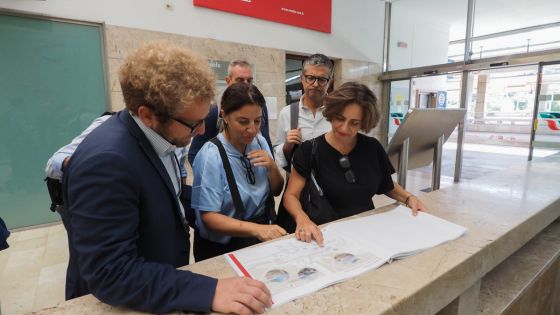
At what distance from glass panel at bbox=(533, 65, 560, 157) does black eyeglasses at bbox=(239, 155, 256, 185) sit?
5.44m

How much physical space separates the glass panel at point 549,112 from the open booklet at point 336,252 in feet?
16.6

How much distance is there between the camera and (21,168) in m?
3.40

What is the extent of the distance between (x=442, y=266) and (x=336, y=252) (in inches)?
11.7

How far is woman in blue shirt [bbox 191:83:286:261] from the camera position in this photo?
3.91 ft

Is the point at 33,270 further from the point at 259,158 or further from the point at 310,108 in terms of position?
the point at 310,108

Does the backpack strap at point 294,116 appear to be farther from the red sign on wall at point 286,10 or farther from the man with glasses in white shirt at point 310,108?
the red sign on wall at point 286,10

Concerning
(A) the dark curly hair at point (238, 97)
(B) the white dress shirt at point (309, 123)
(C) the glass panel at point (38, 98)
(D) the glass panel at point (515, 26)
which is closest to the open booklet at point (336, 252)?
(A) the dark curly hair at point (238, 97)

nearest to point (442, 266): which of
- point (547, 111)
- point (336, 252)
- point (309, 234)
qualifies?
point (336, 252)

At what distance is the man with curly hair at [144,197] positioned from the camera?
632 mm

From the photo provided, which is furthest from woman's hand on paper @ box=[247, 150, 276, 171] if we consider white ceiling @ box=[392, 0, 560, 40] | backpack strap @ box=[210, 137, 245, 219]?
white ceiling @ box=[392, 0, 560, 40]

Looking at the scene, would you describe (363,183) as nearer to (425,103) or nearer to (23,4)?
(23,4)

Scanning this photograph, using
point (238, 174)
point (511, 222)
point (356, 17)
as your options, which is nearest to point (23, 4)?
point (238, 174)

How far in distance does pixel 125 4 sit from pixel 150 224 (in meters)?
3.92

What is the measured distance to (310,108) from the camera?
2.07m
